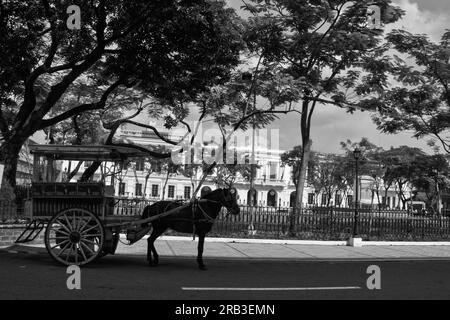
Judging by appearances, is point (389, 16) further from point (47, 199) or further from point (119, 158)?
point (47, 199)

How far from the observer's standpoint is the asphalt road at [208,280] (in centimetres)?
868

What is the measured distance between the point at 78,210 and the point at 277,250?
8.50 metres

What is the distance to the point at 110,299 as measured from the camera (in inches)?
318

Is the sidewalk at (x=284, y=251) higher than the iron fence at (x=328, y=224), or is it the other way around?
the iron fence at (x=328, y=224)

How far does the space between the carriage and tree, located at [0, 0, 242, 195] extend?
179 inches

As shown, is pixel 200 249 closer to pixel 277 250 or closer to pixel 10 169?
pixel 277 250

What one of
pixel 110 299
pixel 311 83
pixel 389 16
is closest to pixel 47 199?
pixel 110 299

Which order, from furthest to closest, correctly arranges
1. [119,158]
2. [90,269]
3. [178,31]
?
[178,31], [119,158], [90,269]

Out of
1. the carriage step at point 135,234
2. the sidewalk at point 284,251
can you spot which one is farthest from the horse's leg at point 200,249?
the sidewalk at point 284,251

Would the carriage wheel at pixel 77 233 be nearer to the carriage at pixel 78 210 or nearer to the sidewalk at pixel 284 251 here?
the carriage at pixel 78 210

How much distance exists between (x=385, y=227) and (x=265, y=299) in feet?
50.8

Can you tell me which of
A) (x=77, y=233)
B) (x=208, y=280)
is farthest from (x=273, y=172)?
(x=208, y=280)

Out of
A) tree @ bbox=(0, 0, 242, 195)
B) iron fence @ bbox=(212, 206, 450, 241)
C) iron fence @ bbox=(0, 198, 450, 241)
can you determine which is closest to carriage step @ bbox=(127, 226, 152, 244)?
tree @ bbox=(0, 0, 242, 195)

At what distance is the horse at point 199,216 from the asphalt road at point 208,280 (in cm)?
79
